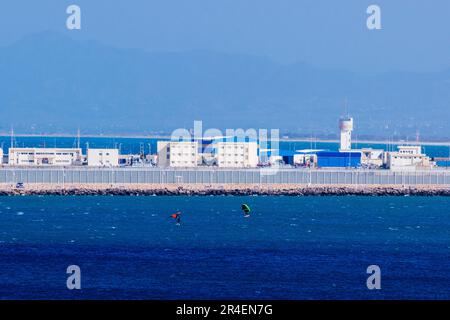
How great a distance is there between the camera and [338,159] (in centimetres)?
7419

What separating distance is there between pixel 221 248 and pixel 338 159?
35.7 meters

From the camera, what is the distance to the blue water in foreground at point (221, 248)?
102ft

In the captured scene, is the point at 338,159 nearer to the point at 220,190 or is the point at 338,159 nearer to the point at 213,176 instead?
the point at 213,176

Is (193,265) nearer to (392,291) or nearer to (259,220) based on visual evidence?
(392,291)

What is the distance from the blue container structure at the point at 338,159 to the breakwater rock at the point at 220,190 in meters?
8.27

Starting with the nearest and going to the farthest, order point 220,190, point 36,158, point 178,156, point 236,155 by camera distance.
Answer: point 220,190 → point 178,156 → point 236,155 → point 36,158

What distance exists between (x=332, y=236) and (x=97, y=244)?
29.3ft

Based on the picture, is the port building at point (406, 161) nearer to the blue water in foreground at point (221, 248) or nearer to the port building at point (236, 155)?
the port building at point (236, 155)

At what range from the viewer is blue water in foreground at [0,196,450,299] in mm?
31109

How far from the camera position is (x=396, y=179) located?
66625 mm

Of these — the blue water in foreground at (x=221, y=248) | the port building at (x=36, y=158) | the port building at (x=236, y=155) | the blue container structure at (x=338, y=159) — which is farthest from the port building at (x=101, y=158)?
the blue container structure at (x=338, y=159)

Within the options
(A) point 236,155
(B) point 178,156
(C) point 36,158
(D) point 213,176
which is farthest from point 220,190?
(C) point 36,158
